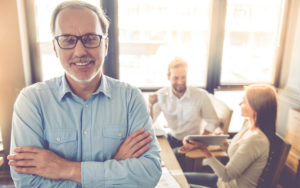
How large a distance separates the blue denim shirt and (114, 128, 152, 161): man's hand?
0.09 ft

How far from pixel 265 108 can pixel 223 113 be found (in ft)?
2.03

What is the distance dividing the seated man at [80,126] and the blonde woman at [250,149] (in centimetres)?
69

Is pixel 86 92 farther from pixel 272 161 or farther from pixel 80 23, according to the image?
pixel 272 161

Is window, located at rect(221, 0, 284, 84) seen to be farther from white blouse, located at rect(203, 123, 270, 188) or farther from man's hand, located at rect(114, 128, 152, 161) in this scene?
man's hand, located at rect(114, 128, 152, 161)

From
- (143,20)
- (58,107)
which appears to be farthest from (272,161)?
(143,20)

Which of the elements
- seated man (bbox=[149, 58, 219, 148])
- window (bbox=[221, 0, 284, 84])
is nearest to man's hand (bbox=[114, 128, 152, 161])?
seated man (bbox=[149, 58, 219, 148])

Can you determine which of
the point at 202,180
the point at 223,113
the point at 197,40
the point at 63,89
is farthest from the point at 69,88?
the point at 197,40

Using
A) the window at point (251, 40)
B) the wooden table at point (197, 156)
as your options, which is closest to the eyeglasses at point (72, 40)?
the wooden table at point (197, 156)

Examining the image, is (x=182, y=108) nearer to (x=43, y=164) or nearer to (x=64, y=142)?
(x=64, y=142)

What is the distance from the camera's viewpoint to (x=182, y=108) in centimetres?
237

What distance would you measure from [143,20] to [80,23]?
1875 millimetres

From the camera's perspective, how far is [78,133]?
1.07 meters

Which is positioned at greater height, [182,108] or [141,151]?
[141,151]

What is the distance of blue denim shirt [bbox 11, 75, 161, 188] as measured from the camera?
994 millimetres
